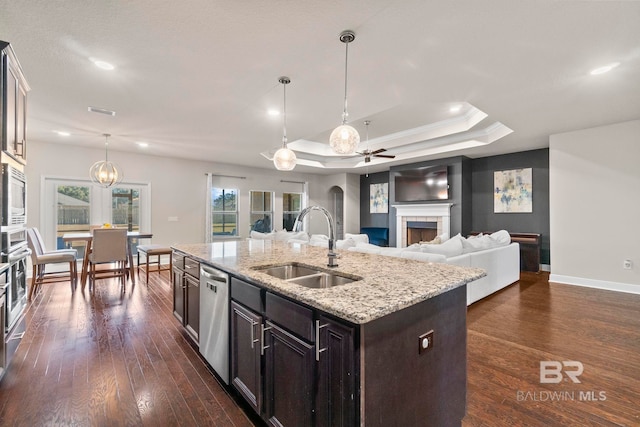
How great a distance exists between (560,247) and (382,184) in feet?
16.0

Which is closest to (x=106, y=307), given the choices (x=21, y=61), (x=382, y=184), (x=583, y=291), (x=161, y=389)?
(x=161, y=389)

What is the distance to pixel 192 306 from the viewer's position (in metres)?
2.50

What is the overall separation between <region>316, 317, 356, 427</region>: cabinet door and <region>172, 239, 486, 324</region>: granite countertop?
11 centimetres

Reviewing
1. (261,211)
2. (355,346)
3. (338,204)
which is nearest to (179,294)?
(355,346)

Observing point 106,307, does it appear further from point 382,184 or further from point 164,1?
point 382,184

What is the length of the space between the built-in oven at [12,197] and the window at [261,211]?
5.82 m

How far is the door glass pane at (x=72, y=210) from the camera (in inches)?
220

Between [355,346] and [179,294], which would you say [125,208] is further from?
[355,346]

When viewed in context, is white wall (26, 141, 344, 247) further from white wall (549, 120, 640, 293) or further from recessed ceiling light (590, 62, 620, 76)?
recessed ceiling light (590, 62, 620, 76)

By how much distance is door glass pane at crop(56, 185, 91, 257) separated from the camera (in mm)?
5586

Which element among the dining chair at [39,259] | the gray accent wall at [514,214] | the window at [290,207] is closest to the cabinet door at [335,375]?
the dining chair at [39,259]

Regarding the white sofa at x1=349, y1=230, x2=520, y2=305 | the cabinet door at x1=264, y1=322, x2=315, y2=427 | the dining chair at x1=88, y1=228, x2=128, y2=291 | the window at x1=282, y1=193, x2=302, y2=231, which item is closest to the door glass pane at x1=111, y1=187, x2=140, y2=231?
the dining chair at x1=88, y1=228, x2=128, y2=291

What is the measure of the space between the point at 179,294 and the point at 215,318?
1.02m

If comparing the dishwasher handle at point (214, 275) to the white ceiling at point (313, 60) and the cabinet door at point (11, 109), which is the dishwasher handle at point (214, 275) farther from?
the white ceiling at point (313, 60)
